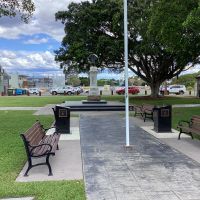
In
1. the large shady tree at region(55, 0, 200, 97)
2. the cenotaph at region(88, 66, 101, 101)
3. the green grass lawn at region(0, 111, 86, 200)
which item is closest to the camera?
the green grass lawn at region(0, 111, 86, 200)

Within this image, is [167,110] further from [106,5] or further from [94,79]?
[106,5]

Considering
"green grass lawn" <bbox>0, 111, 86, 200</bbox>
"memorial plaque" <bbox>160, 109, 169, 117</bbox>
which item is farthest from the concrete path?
"memorial plaque" <bbox>160, 109, 169, 117</bbox>

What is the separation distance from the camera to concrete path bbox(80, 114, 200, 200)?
22.9ft

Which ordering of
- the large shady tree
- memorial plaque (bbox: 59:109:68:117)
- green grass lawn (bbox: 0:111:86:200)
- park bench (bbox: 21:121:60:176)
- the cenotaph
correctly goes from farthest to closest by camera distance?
the large shady tree, the cenotaph, memorial plaque (bbox: 59:109:68:117), park bench (bbox: 21:121:60:176), green grass lawn (bbox: 0:111:86:200)

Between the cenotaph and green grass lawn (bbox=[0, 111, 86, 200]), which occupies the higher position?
the cenotaph

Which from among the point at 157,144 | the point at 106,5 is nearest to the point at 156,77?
the point at 106,5

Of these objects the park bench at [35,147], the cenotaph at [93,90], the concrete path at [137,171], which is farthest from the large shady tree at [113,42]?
the park bench at [35,147]

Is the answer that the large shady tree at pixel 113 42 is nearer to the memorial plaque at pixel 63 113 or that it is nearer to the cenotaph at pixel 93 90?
the cenotaph at pixel 93 90

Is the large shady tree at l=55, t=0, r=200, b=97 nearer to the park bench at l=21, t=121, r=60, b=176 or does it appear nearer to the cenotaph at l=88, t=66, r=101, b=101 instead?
the cenotaph at l=88, t=66, r=101, b=101

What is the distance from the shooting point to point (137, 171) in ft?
28.2

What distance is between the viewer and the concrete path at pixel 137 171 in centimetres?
697

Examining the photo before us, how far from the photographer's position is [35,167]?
906 centimetres

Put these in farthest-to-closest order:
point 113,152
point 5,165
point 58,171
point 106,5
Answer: point 106,5 → point 113,152 → point 5,165 → point 58,171

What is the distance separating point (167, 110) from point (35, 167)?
23.7 ft
